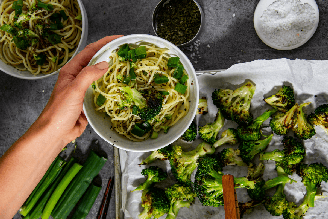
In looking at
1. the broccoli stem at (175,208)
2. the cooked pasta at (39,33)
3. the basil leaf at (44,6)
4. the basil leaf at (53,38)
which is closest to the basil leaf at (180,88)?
the broccoli stem at (175,208)

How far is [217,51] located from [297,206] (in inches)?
54.3

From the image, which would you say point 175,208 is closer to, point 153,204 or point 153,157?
point 153,204

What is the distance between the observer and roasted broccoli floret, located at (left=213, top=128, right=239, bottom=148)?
204cm

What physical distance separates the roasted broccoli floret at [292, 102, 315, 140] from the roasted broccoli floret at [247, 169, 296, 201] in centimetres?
33

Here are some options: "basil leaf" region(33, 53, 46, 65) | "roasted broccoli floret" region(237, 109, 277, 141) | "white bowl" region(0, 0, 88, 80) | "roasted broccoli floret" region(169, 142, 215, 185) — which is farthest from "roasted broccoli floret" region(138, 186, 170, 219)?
"basil leaf" region(33, 53, 46, 65)

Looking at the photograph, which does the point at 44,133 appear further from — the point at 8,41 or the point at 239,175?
the point at 239,175

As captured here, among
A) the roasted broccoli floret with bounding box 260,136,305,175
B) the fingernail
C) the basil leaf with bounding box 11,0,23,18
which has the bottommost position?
the roasted broccoli floret with bounding box 260,136,305,175

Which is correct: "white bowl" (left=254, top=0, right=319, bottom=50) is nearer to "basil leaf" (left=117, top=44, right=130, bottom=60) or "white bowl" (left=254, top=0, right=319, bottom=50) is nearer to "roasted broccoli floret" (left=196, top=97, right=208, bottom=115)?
"roasted broccoli floret" (left=196, top=97, right=208, bottom=115)

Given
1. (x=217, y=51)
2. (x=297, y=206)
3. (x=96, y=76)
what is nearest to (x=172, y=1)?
(x=217, y=51)

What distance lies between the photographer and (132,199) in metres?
2.17

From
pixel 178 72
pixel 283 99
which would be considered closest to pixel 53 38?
pixel 178 72

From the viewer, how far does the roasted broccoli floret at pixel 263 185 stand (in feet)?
6.29

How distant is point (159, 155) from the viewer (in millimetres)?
2117

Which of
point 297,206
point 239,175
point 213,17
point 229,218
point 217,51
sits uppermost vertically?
point 213,17
